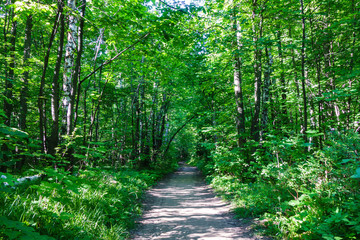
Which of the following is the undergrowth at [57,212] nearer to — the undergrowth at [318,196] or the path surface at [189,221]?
the path surface at [189,221]

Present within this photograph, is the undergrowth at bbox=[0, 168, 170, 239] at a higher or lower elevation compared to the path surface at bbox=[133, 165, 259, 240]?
higher

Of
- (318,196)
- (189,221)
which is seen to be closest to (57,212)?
(189,221)

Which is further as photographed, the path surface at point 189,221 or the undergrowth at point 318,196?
the path surface at point 189,221

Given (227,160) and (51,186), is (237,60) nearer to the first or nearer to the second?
(227,160)

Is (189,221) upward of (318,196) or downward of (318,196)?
downward

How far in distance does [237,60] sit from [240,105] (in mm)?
1967

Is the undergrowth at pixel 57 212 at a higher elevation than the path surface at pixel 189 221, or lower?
higher

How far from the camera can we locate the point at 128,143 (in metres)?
14.8

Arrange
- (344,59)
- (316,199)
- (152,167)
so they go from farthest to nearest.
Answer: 1. (152,167)
2. (344,59)
3. (316,199)

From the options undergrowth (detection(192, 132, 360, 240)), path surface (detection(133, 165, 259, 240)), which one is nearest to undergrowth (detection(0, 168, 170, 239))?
path surface (detection(133, 165, 259, 240))

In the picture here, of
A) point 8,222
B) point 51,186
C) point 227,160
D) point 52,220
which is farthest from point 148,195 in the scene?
point 8,222

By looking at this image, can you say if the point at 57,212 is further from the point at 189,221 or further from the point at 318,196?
the point at 318,196

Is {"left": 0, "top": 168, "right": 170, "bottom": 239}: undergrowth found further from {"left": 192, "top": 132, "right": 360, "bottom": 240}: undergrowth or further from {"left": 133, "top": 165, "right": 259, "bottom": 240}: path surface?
{"left": 192, "top": 132, "right": 360, "bottom": 240}: undergrowth

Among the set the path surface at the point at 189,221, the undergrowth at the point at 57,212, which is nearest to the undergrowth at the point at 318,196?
the path surface at the point at 189,221
